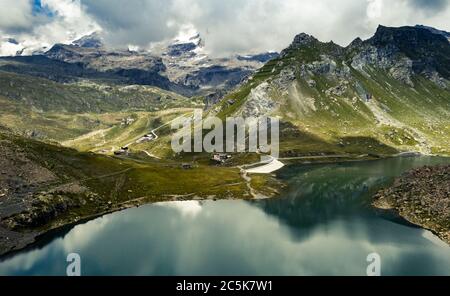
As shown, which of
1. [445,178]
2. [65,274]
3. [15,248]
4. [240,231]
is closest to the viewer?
[65,274]

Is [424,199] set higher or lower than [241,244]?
higher

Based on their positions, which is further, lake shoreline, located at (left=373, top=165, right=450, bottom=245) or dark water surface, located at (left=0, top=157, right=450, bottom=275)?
lake shoreline, located at (left=373, top=165, right=450, bottom=245)

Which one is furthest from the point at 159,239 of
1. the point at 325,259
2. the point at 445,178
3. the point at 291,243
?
the point at 445,178

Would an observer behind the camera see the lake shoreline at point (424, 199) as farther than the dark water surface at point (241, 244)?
Yes

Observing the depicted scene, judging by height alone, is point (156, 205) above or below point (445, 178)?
below

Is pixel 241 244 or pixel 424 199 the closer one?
pixel 241 244

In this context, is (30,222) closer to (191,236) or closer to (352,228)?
(191,236)

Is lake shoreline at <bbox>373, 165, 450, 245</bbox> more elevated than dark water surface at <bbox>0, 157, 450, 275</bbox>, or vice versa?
lake shoreline at <bbox>373, 165, 450, 245</bbox>

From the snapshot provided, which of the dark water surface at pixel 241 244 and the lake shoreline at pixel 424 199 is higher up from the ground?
the lake shoreline at pixel 424 199
